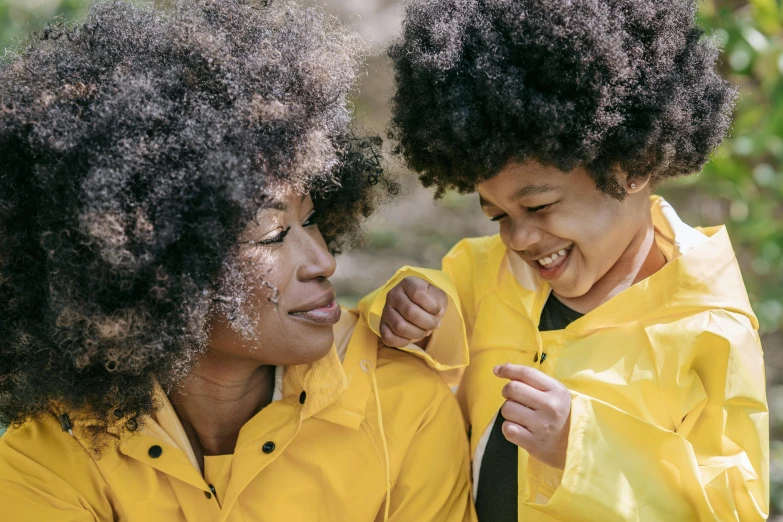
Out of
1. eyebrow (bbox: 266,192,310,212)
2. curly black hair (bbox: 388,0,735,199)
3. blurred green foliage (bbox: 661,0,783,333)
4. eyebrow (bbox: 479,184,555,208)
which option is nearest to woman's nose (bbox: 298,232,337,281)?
eyebrow (bbox: 266,192,310,212)

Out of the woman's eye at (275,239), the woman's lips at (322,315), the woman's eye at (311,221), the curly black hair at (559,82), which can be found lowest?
the woman's lips at (322,315)

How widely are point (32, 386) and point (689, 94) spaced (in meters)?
1.82

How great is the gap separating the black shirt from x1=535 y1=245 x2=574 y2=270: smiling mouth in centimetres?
25

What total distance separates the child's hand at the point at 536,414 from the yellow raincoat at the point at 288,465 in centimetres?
35

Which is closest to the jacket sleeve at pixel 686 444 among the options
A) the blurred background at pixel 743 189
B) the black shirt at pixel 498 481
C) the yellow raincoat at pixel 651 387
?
the yellow raincoat at pixel 651 387

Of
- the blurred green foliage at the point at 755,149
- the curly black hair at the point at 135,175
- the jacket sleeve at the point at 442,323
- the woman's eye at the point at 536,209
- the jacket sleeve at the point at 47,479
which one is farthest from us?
the blurred green foliage at the point at 755,149

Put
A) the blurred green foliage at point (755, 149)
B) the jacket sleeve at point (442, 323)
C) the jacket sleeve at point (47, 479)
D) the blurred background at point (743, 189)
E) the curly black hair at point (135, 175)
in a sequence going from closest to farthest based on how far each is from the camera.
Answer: the curly black hair at point (135, 175), the jacket sleeve at point (47, 479), the jacket sleeve at point (442, 323), the blurred background at point (743, 189), the blurred green foliage at point (755, 149)

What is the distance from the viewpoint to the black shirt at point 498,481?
92.2 inches

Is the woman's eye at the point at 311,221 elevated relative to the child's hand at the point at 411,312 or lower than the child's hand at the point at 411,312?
elevated

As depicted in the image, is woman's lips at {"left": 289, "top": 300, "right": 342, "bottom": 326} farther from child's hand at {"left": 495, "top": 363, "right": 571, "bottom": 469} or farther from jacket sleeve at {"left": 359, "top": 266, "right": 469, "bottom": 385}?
child's hand at {"left": 495, "top": 363, "right": 571, "bottom": 469}

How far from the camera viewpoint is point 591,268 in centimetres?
234

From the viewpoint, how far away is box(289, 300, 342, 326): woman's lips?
7.11 ft

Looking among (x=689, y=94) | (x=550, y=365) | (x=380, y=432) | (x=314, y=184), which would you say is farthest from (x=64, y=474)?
(x=689, y=94)

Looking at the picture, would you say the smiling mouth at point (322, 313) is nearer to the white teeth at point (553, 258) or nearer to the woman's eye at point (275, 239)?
the woman's eye at point (275, 239)
